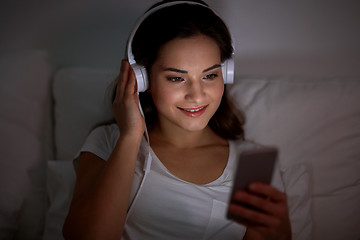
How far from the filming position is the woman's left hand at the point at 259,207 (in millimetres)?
806

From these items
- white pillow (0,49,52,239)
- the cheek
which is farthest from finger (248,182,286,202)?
white pillow (0,49,52,239)

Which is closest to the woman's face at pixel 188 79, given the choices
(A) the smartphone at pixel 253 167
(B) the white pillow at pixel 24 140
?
(A) the smartphone at pixel 253 167

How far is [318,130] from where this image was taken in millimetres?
1275

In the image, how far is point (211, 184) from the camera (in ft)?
3.56

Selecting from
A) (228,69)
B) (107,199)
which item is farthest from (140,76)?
(107,199)

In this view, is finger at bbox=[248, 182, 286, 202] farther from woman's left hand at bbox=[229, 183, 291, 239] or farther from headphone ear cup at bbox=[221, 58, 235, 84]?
headphone ear cup at bbox=[221, 58, 235, 84]

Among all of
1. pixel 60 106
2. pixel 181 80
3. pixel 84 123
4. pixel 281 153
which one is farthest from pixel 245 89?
pixel 60 106

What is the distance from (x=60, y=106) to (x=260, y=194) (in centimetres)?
99

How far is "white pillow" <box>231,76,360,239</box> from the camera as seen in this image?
1.21 metres

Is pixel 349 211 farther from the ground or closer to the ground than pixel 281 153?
closer to the ground

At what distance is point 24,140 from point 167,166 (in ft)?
2.15

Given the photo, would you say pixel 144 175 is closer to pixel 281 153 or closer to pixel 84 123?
pixel 84 123

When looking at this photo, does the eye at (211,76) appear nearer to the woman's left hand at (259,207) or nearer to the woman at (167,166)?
the woman at (167,166)

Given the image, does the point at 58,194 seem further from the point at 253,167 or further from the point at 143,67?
the point at 253,167
